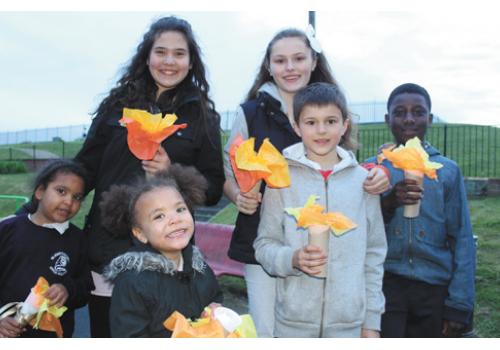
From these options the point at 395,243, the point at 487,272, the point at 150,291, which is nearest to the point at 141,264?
the point at 150,291

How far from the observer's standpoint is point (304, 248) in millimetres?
2555

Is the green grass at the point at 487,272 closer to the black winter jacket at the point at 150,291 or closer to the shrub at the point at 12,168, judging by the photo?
the black winter jacket at the point at 150,291

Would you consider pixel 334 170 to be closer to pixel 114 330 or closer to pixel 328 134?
pixel 328 134

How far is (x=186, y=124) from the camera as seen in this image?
3047 mm

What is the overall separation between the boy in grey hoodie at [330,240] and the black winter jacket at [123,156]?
50 cm

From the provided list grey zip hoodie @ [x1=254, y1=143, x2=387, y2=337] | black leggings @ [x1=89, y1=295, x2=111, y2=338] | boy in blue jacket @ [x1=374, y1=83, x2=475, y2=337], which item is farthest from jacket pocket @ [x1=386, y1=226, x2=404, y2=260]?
black leggings @ [x1=89, y1=295, x2=111, y2=338]

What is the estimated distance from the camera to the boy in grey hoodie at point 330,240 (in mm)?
2739

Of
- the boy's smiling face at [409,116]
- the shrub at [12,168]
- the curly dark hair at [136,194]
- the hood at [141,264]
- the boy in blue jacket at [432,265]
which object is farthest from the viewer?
the shrub at [12,168]

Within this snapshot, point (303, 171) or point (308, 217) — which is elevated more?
point (303, 171)

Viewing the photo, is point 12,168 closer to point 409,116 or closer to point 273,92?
point 273,92

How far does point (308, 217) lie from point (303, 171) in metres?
0.40

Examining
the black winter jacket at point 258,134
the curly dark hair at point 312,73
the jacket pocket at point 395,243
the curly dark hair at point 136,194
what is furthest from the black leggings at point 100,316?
the jacket pocket at point 395,243

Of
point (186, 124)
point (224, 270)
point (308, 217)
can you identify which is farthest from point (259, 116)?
point (224, 270)

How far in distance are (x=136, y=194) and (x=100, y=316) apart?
2.96 ft
